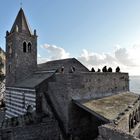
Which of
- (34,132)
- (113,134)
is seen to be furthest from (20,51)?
(113,134)

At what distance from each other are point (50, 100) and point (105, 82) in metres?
6.74

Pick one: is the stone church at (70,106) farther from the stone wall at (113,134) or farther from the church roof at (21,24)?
the church roof at (21,24)

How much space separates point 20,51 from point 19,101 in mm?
7682

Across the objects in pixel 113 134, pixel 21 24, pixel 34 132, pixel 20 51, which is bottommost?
pixel 34 132

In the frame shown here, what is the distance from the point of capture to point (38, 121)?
17.4 m

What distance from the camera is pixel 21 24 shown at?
2752cm

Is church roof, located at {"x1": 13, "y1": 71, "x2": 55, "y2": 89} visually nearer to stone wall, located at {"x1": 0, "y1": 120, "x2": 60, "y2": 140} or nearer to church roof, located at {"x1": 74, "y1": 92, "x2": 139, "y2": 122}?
stone wall, located at {"x1": 0, "y1": 120, "x2": 60, "y2": 140}

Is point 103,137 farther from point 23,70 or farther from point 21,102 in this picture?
point 23,70

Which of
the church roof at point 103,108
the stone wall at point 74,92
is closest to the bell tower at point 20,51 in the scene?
the stone wall at point 74,92

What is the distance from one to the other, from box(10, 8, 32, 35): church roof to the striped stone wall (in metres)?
8.97

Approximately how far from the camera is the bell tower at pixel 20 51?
26.6 metres

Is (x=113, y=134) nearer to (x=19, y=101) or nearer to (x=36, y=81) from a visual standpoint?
(x=36, y=81)

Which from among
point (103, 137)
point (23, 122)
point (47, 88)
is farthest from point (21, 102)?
point (103, 137)

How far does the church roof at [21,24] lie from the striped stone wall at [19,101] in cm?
897
